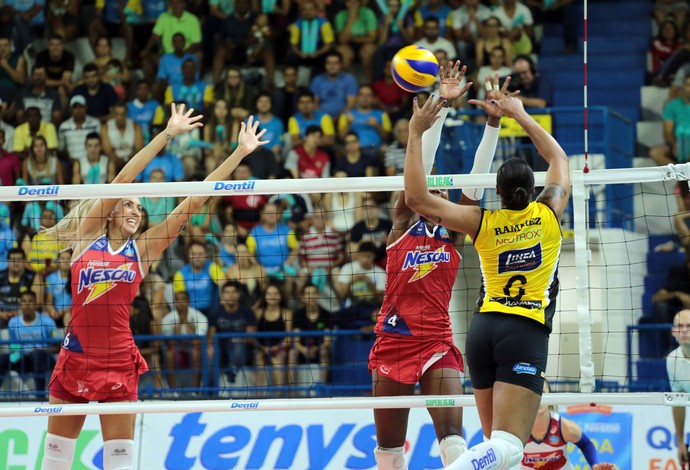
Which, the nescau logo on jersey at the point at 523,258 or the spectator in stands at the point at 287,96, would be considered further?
the spectator in stands at the point at 287,96

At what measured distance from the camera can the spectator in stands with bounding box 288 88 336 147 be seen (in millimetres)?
15219

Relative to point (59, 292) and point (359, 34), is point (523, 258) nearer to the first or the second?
point (59, 292)

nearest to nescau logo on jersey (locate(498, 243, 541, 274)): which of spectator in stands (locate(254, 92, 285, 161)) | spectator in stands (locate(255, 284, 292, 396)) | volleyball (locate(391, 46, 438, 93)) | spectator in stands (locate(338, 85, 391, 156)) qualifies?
volleyball (locate(391, 46, 438, 93))

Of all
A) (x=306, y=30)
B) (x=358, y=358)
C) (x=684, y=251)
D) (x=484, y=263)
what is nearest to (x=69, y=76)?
(x=306, y=30)

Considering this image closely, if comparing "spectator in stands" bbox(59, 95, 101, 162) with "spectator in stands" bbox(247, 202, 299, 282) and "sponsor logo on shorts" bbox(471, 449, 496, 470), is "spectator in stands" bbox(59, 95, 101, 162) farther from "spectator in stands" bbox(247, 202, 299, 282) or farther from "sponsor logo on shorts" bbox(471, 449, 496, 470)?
"sponsor logo on shorts" bbox(471, 449, 496, 470)

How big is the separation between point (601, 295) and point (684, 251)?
1.30 metres

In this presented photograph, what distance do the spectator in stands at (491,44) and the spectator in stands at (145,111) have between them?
4604 mm

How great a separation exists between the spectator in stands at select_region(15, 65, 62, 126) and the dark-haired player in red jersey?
9816mm

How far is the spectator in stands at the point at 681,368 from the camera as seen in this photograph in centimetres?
978

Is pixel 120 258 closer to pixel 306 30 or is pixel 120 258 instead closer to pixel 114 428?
pixel 114 428

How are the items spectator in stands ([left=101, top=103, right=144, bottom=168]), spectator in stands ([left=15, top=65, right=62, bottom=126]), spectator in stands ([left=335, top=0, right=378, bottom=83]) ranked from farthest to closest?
spectator in stands ([left=335, top=0, right=378, bottom=83]) < spectator in stands ([left=15, top=65, right=62, bottom=126]) < spectator in stands ([left=101, top=103, right=144, bottom=168])

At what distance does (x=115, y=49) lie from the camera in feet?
57.6

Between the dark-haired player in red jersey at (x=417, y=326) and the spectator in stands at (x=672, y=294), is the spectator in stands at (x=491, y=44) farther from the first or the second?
the dark-haired player in red jersey at (x=417, y=326)

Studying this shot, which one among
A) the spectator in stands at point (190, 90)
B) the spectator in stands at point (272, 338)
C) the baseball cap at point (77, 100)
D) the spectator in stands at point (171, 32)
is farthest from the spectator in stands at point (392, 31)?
the spectator in stands at point (272, 338)
